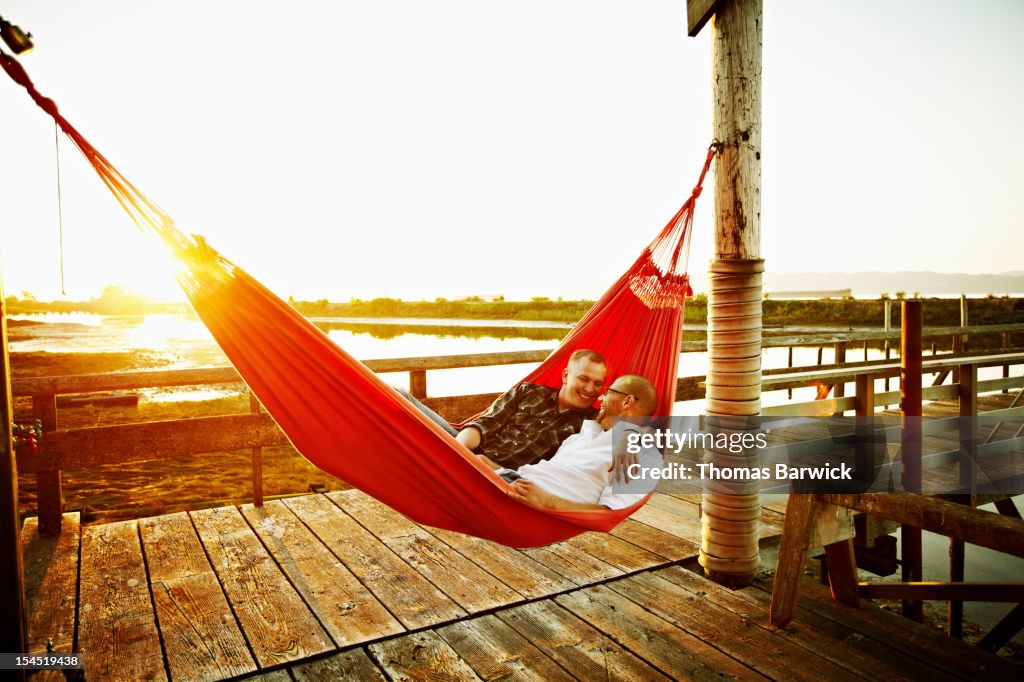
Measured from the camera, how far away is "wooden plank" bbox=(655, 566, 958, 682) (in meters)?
1.36

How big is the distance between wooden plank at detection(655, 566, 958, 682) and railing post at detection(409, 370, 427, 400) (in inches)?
54.4

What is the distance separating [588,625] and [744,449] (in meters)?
Result: 0.64

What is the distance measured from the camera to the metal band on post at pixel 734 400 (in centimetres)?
170

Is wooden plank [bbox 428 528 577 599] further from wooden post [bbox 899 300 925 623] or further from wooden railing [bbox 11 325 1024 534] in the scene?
wooden post [bbox 899 300 925 623]

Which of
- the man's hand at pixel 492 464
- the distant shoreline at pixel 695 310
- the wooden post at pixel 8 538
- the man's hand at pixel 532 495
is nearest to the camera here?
the wooden post at pixel 8 538

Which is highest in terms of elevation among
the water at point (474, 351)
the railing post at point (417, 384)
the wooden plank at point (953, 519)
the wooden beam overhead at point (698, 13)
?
the wooden beam overhead at point (698, 13)

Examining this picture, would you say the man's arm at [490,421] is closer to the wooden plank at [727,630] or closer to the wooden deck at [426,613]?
the wooden deck at [426,613]

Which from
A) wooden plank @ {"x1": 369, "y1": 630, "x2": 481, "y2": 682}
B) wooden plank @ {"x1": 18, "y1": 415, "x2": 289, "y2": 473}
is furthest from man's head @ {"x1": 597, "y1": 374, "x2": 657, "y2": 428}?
wooden plank @ {"x1": 18, "y1": 415, "x2": 289, "y2": 473}

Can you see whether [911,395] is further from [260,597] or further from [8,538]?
[8,538]

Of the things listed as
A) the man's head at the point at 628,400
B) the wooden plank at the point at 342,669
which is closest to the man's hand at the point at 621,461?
Answer: the man's head at the point at 628,400

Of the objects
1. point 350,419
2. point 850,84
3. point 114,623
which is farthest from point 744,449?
point 850,84

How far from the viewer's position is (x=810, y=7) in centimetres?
203

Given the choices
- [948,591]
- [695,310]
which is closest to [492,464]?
[948,591]
